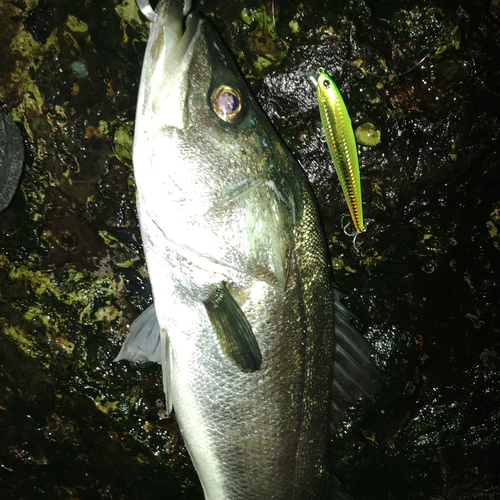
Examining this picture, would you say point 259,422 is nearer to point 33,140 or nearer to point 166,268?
point 166,268

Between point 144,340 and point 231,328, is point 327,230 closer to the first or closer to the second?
point 231,328

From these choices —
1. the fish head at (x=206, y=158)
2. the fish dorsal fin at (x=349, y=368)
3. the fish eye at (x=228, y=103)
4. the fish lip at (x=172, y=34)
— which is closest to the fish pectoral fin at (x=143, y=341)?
the fish head at (x=206, y=158)

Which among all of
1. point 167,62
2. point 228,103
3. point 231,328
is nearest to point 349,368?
point 231,328

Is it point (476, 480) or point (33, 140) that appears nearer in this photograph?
point (33, 140)

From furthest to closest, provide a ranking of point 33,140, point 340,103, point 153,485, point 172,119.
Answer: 1. point 153,485
2. point 33,140
3. point 340,103
4. point 172,119

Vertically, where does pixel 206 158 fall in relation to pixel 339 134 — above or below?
below

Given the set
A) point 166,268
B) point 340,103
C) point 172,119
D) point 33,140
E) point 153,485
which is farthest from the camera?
point 153,485

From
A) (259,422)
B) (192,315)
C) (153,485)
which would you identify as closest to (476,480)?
(259,422)

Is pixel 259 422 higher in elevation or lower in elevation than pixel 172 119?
lower
